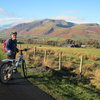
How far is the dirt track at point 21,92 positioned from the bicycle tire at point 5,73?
0.68 ft

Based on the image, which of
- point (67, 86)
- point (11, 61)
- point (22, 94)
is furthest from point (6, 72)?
point (67, 86)

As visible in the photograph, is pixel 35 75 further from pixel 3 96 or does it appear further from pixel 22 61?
pixel 3 96

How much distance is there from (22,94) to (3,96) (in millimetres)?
586

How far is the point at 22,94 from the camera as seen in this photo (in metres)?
6.86

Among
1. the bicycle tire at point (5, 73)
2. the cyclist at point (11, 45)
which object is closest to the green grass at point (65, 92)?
the bicycle tire at point (5, 73)

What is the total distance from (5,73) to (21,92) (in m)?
1.57

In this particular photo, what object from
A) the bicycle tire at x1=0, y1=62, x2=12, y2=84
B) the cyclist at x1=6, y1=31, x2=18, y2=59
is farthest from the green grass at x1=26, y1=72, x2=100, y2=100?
the cyclist at x1=6, y1=31, x2=18, y2=59

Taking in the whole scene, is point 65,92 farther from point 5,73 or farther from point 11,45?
point 11,45

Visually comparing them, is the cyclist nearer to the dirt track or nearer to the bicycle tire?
the bicycle tire

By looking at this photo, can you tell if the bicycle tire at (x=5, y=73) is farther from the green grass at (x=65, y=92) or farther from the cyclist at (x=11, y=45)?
the green grass at (x=65, y=92)

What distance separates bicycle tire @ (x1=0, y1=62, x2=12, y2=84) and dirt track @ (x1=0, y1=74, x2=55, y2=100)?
0.68 ft

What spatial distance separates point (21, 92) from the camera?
7098 millimetres

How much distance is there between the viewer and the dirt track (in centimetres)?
652

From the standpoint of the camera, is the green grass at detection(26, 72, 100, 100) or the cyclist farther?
the cyclist
